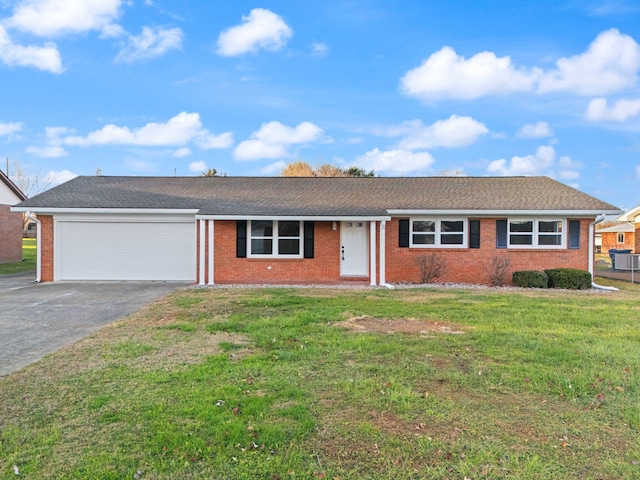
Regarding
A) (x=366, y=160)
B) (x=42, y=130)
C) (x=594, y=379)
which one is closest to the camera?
(x=594, y=379)

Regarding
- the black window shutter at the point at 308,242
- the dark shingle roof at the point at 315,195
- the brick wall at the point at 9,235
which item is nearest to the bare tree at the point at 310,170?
the brick wall at the point at 9,235

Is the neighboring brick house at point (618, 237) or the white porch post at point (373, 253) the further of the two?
the neighboring brick house at point (618, 237)

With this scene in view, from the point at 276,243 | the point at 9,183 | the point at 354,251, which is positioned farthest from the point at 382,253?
the point at 9,183

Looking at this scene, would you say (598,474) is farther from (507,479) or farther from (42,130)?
(42,130)

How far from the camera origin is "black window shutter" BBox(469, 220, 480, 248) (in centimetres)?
1510

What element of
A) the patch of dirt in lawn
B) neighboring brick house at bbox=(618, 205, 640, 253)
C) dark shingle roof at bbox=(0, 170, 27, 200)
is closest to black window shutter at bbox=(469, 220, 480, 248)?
the patch of dirt in lawn

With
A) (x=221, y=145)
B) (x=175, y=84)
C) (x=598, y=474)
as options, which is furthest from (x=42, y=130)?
(x=598, y=474)

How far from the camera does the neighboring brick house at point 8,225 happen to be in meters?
24.0

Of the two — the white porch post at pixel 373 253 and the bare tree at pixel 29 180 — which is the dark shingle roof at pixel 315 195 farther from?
the bare tree at pixel 29 180

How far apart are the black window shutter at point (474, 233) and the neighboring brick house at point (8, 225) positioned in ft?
80.5

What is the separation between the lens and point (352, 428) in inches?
145

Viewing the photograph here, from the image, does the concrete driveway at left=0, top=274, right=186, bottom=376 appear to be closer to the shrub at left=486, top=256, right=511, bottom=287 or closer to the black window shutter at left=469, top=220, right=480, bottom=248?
the black window shutter at left=469, top=220, right=480, bottom=248

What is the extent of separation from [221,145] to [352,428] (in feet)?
84.9

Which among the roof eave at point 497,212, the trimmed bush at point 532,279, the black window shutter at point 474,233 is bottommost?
the trimmed bush at point 532,279
